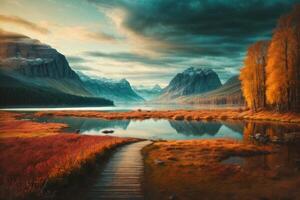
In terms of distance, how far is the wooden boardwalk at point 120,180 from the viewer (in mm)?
16656

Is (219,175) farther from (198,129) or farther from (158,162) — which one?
(198,129)

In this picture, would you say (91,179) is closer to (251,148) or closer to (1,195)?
(1,195)

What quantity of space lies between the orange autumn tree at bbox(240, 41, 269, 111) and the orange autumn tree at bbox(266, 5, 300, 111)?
1389cm

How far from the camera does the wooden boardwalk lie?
656 inches

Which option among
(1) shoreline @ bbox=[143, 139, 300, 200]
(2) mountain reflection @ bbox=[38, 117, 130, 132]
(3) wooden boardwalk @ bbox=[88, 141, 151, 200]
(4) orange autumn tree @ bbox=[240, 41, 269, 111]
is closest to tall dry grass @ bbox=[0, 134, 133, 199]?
(3) wooden boardwalk @ bbox=[88, 141, 151, 200]

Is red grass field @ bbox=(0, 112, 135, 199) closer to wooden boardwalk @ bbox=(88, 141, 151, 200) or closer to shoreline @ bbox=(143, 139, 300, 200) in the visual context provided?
wooden boardwalk @ bbox=(88, 141, 151, 200)

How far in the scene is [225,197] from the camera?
16.9m

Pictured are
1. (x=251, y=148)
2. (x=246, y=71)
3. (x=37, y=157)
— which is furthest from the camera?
(x=246, y=71)

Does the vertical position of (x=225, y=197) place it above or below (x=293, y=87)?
below

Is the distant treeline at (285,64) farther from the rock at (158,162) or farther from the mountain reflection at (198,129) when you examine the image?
the rock at (158,162)

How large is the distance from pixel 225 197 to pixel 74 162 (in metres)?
11.5

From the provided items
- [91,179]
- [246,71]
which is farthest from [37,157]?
[246,71]

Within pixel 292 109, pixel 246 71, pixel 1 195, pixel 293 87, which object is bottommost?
pixel 1 195

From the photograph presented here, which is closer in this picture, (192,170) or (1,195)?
(1,195)
